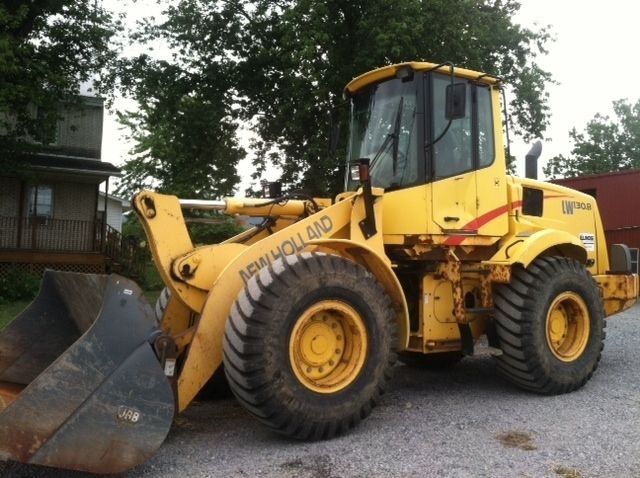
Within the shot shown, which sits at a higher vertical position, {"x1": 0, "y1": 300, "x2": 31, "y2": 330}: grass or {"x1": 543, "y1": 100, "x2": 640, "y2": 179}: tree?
{"x1": 543, "y1": 100, "x2": 640, "y2": 179}: tree

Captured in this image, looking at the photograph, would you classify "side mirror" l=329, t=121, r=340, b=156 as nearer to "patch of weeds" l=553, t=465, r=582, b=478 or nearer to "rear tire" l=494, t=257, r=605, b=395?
"rear tire" l=494, t=257, r=605, b=395

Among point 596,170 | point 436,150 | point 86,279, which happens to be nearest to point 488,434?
point 436,150

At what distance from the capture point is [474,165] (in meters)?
5.86

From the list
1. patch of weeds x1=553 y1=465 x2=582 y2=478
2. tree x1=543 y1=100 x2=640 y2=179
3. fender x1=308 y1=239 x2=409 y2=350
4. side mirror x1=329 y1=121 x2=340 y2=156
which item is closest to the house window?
side mirror x1=329 y1=121 x2=340 y2=156

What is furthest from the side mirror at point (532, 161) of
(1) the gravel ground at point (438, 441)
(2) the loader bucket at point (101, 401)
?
(2) the loader bucket at point (101, 401)

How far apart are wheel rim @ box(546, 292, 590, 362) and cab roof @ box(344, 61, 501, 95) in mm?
2193

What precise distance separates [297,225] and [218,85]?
1481 cm

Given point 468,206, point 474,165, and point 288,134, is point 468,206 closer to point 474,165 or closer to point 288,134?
point 474,165

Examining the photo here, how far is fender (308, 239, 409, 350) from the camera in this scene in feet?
15.9

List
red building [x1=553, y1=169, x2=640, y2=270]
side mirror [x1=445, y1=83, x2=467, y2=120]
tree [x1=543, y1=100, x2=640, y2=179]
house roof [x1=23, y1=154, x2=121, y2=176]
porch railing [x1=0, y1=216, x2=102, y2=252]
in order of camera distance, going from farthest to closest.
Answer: tree [x1=543, y1=100, x2=640, y2=179]
house roof [x1=23, y1=154, x2=121, y2=176]
porch railing [x1=0, y1=216, x2=102, y2=252]
red building [x1=553, y1=169, x2=640, y2=270]
side mirror [x1=445, y1=83, x2=467, y2=120]

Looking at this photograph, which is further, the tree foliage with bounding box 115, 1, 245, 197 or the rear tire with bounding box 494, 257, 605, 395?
the tree foliage with bounding box 115, 1, 245, 197

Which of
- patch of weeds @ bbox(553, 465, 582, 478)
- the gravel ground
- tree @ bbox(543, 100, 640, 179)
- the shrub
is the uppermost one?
Result: tree @ bbox(543, 100, 640, 179)

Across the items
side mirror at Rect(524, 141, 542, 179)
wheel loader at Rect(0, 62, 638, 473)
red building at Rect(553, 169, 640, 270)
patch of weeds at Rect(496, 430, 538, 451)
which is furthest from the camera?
red building at Rect(553, 169, 640, 270)

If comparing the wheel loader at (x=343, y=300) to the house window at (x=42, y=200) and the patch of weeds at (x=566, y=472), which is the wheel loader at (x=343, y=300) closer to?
the patch of weeds at (x=566, y=472)
